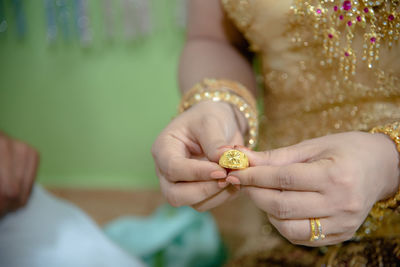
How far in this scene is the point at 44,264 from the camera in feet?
2.32

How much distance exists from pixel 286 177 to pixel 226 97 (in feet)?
0.78

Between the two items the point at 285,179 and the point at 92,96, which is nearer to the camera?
the point at 285,179

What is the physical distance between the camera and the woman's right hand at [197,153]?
1.53ft

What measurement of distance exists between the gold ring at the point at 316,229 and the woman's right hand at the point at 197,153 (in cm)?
12

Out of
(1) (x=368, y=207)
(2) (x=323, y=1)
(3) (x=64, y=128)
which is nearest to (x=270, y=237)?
(1) (x=368, y=207)

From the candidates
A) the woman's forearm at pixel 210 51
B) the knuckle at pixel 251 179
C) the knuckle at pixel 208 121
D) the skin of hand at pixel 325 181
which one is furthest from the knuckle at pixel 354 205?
A: the woman's forearm at pixel 210 51

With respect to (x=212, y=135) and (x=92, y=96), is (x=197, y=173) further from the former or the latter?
(x=92, y=96)

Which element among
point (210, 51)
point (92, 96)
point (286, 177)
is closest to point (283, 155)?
point (286, 177)

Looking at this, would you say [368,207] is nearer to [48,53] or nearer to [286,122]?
[286,122]

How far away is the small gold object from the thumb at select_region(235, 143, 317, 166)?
0.01 metres

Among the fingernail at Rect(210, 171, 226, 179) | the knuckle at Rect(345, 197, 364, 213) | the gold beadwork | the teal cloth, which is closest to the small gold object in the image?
the fingernail at Rect(210, 171, 226, 179)

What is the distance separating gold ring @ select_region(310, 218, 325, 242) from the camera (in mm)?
416

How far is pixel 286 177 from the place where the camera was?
411mm

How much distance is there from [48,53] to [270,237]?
41.4 inches
